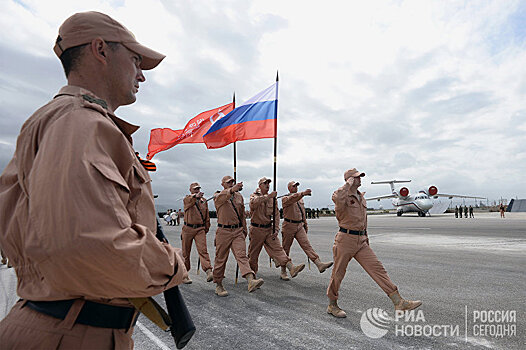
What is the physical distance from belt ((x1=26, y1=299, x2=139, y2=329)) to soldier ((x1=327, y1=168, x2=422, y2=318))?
425cm

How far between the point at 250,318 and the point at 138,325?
1525 millimetres

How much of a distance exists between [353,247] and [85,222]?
495cm

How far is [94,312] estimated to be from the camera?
3.94ft

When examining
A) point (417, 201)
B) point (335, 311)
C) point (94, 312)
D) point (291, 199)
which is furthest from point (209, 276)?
point (417, 201)

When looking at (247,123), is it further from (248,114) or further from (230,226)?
(230,226)

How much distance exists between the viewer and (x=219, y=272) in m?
6.89

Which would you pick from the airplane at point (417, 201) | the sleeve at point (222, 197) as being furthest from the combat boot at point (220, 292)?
the airplane at point (417, 201)

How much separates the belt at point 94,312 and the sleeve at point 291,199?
22.2 ft

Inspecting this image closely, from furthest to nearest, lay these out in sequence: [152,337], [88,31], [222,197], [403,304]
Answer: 1. [222,197]
2. [403,304]
3. [152,337]
4. [88,31]

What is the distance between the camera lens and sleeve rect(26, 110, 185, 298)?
3.12 feet

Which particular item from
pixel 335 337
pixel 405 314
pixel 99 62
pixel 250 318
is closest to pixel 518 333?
pixel 405 314

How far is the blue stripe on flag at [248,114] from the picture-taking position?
877 centimetres

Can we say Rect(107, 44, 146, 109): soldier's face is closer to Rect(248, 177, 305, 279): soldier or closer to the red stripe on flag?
Rect(248, 177, 305, 279): soldier

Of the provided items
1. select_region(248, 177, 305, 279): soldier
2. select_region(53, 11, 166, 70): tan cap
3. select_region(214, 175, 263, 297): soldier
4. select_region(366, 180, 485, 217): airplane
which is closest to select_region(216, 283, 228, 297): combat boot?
select_region(214, 175, 263, 297): soldier
